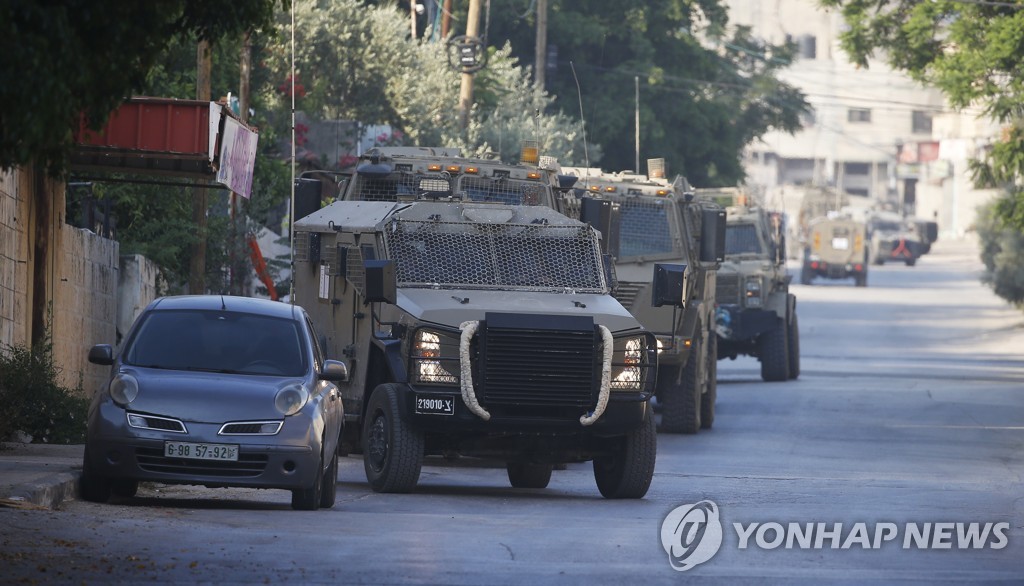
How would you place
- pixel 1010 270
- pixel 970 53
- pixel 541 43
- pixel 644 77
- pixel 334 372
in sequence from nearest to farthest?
pixel 334 372
pixel 970 53
pixel 541 43
pixel 644 77
pixel 1010 270

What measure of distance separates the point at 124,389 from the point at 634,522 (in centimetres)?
363

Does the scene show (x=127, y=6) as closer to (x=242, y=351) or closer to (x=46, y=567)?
(x=46, y=567)

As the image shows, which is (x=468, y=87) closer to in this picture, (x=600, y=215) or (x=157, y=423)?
(x=600, y=215)

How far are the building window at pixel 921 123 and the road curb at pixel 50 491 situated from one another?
12384 cm

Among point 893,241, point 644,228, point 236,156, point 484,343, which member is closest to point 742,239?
point 644,228

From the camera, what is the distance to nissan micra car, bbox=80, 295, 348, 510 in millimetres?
12398

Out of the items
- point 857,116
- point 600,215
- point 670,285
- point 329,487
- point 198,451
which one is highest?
point 857,116

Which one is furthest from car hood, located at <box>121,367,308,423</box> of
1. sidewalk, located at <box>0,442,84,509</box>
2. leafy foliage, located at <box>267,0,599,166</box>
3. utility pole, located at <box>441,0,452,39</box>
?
utility pole, located at <box>441,0,452,39</box>

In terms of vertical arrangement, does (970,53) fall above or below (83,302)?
above

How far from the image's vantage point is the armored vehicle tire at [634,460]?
48.0 feet

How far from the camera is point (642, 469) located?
14664 mm

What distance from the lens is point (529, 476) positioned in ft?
53.9

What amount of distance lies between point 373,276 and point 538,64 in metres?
27.6

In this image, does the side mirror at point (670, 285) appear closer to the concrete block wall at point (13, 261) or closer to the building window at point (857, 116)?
the concrete block wall at point (13, 261)
